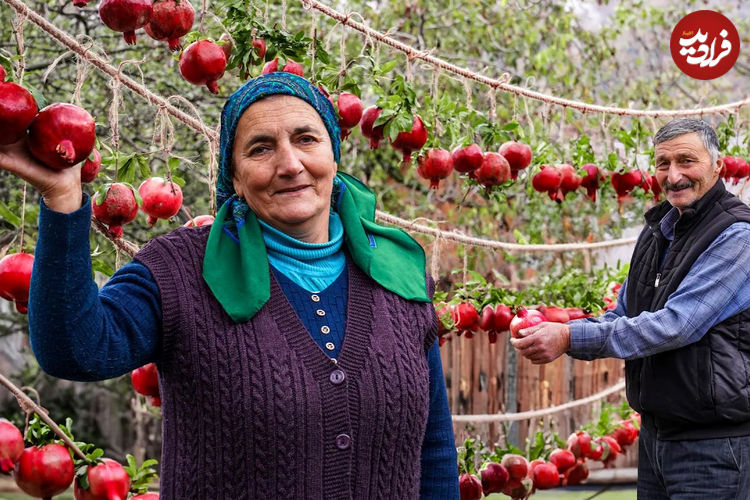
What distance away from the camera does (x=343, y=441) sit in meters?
1.35

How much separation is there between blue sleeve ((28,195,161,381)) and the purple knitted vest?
0.20ft

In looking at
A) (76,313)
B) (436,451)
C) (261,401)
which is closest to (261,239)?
(261,401)

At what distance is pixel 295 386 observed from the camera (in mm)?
1331

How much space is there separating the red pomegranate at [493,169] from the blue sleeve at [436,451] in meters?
1.17

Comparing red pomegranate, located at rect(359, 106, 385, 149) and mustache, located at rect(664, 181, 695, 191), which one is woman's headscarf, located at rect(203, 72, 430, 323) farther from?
mustache, located at rect(664, 181, 695, 191)

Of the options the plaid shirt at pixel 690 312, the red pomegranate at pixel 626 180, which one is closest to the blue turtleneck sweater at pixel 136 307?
the plaid shirt at pixel 690 312

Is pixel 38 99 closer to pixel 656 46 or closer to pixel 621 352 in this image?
pixel 621 352

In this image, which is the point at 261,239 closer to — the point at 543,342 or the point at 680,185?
the point at 543,342

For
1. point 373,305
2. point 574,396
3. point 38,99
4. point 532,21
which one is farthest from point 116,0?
point 532,21

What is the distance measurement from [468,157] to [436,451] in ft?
4.09

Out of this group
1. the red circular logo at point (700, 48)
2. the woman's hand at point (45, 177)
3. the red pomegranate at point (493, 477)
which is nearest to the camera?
the woman's hand at point (45, 177)

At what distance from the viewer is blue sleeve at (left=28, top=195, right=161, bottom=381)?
42.6 inches

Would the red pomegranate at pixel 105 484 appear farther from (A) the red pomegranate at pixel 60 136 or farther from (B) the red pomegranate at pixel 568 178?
(B) the red pomegranate at pixel 568 178

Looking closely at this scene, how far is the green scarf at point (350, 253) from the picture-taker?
134cm
